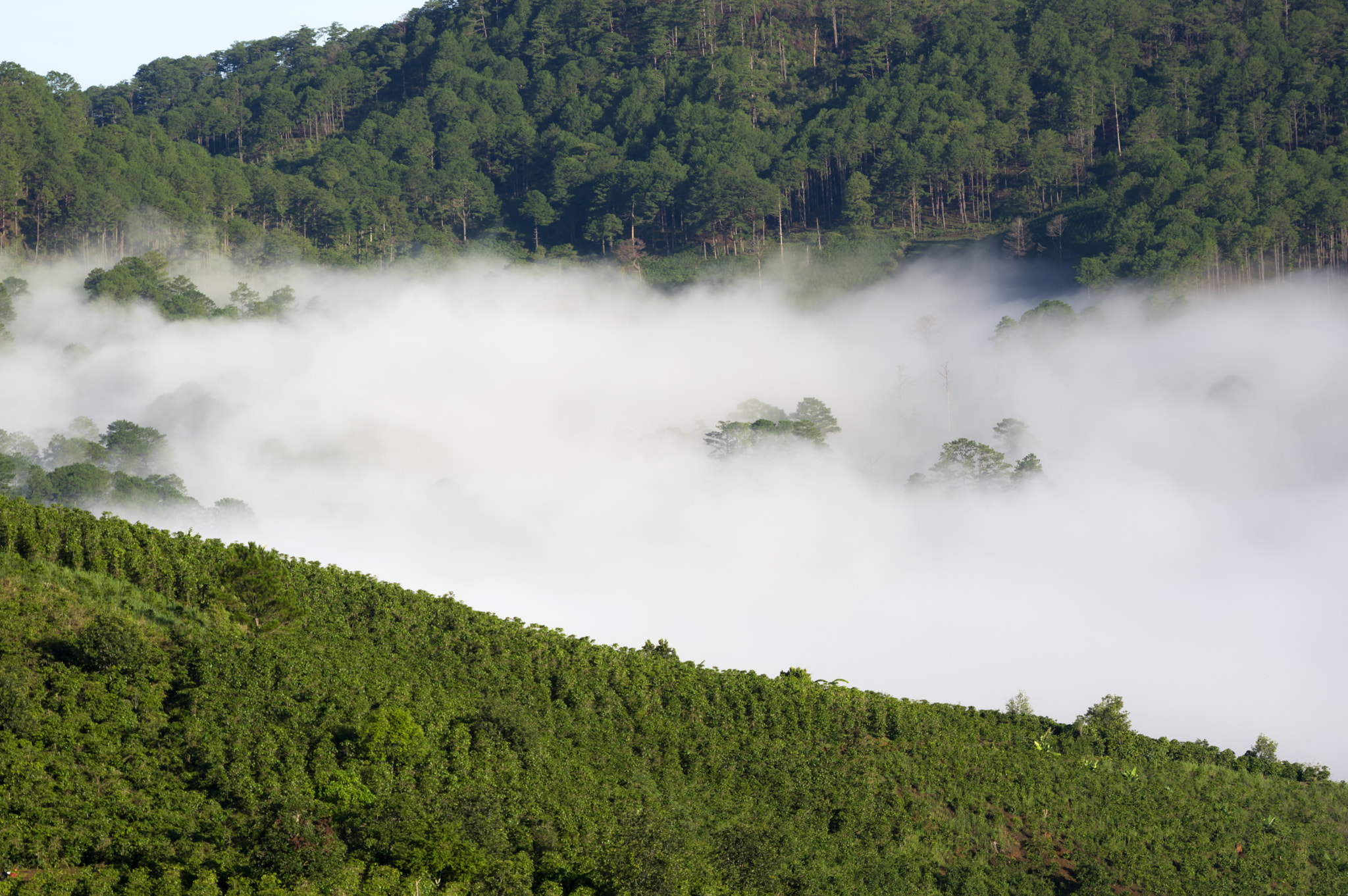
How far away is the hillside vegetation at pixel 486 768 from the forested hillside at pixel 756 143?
4190 inches

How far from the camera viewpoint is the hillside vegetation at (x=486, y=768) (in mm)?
28172

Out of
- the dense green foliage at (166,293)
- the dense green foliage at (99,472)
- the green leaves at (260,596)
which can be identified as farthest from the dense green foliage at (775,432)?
the green leaves at (260,596)

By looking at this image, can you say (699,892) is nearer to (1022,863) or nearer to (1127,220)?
(1022,863)

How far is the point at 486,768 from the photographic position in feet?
114

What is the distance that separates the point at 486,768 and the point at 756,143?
147 m

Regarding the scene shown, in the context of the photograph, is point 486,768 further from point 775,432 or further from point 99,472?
point 775,432

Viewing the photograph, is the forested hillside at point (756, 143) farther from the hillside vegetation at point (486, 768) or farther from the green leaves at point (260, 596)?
the green leaves at point (260, 596)

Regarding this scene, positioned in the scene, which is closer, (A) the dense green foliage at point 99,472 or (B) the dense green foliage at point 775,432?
(A) the dense green foliage at point 99,472

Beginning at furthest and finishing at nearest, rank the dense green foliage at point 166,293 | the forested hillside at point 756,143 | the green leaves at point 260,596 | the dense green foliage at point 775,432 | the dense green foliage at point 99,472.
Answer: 1. the forested hillside at point 756,143
2. the dense green foliage at point 166,293
3. the dense green foliage at point 775,432
4. the dense green foliage at point 99,472
5. the green leaves at point 260,596

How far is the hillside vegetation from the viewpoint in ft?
92.4

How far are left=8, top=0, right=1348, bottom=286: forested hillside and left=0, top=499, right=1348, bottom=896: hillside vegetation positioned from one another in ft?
349

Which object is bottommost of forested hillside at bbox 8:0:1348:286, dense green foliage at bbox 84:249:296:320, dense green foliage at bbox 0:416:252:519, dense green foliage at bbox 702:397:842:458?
dense green foliage at bbox 0:416:252:519

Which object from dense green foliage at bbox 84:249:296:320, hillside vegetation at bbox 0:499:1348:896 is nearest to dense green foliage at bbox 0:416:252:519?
dense green foliage at bbox 84:249:296:320

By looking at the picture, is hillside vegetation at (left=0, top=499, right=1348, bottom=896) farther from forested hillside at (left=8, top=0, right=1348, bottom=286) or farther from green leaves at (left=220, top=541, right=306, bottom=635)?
forested hillside at (left=8, top=0, right=1348, bottom=286)
